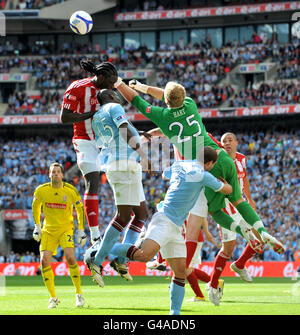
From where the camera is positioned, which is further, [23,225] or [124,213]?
[23,225]

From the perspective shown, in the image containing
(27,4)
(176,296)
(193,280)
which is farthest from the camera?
(27,4)

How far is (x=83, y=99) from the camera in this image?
34.1 feet

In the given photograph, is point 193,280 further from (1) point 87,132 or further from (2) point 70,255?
(1) point 87,132

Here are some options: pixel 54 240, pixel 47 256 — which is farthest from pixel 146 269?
pixel 47 256

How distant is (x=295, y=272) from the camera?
24.9 meters

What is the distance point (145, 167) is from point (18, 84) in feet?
118

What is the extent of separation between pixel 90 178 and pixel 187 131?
6.30ft

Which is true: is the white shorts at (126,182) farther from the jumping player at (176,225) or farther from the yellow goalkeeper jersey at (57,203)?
the yellow goalkeeper jersey at (57,203)

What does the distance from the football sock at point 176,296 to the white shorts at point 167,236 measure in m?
0.35

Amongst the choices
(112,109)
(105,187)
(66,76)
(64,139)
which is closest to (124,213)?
(112,109)

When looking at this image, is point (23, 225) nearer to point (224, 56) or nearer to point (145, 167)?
point (224, 56)

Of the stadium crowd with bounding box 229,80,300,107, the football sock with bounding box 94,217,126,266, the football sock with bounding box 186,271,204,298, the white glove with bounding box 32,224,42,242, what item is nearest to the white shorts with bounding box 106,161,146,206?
the football sock with bounding box 94,217,126,266

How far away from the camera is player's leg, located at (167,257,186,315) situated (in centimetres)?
823

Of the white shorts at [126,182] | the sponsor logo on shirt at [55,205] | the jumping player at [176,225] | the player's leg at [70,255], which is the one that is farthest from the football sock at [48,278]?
the jumping player at [176,225]
